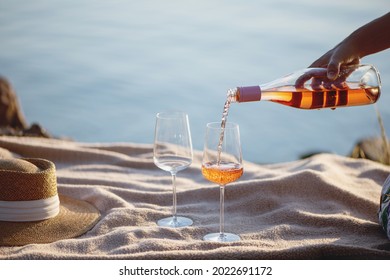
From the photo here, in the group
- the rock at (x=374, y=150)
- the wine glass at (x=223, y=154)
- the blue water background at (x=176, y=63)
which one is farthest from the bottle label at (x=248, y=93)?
the blue water background at (x=176, y=63)

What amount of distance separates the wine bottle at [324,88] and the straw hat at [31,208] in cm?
71

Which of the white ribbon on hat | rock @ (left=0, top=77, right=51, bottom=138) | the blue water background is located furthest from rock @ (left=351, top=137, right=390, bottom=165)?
rock @ (left=0, top=77, right=51, bottom=138)

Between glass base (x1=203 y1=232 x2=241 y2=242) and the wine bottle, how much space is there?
0.42m

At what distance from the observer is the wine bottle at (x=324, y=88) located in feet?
5.95

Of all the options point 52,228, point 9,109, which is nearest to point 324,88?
point 52,228

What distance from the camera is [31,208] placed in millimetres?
1845

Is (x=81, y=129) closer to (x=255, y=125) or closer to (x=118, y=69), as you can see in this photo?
(x=118, y=69)

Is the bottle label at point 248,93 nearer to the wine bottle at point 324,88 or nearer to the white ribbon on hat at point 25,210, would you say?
the wine bottle at point 324,88

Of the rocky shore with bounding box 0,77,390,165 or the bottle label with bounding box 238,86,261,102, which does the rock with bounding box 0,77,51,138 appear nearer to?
the rocky shore with bounding box 0,77,390,165

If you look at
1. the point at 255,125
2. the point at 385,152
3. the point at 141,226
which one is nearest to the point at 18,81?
the point at 255,125

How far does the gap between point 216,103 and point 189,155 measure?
317cm

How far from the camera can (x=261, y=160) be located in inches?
174

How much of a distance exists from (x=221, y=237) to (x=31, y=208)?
0.57 meters

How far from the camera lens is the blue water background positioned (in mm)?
4730
